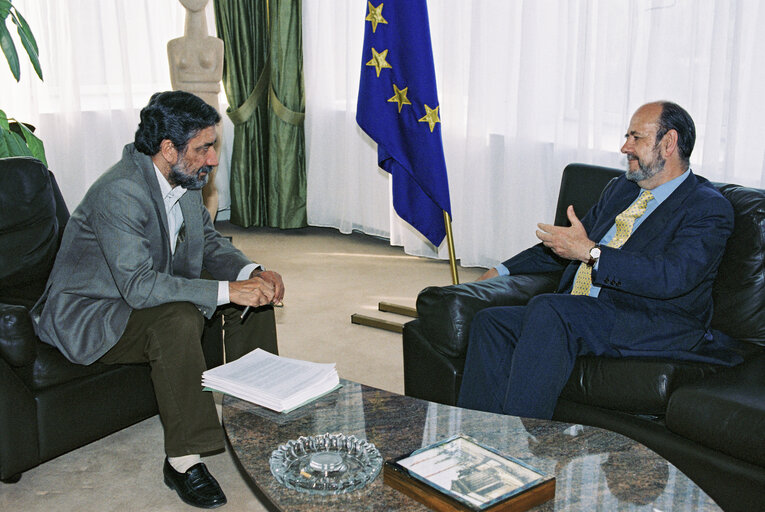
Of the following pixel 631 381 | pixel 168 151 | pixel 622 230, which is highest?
pixel 168 151

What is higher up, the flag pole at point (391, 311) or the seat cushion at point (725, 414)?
the seat cushion at point (725, 414)

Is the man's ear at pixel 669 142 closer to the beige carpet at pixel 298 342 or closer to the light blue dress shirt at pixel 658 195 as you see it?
the light blue dress shirt at pixel 658 195

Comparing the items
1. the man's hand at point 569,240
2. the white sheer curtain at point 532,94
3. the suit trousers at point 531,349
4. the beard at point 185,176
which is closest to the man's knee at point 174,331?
the beard at point 185,176

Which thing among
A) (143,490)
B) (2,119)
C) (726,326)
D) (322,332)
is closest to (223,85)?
(2,119)

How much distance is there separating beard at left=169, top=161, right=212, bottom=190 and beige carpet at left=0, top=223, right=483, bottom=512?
86cm

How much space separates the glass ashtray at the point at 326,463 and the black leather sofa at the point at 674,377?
790mm

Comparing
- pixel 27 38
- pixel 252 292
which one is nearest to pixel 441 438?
pixel 252 292

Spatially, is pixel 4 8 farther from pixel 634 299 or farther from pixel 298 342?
pixel 634 299

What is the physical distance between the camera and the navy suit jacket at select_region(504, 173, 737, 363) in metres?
2.30

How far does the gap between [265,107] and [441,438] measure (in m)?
4.03

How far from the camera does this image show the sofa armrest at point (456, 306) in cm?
250

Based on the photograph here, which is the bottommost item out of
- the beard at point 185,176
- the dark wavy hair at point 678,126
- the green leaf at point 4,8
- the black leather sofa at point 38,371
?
the black leather sofa at point 38,371

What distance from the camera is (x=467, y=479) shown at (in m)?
1.59

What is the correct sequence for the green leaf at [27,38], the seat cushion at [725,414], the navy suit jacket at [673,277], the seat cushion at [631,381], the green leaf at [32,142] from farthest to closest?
the green leaf at [32,142], the green leaf at [27,38], the navy suit jacket at [673,277], the seat cushion at [631,381], the seat cushion at [725,414]
